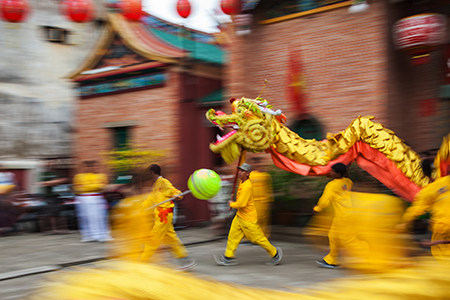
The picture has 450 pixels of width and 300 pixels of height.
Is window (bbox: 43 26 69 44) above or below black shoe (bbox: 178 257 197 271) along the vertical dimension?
above

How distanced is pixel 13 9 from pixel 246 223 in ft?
21.0

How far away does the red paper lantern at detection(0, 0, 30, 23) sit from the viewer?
864cm

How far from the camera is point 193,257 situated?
24.1ft

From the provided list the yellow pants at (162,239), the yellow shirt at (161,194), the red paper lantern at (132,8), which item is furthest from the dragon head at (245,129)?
the red paper lantern at (132,8)

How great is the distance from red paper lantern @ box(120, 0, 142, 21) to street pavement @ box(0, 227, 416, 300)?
4636 mm

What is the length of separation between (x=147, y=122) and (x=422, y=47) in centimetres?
651

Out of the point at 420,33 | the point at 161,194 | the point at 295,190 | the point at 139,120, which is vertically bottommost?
the point at 295,190

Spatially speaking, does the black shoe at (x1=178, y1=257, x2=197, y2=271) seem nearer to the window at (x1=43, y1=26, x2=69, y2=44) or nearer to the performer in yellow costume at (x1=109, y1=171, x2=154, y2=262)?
the performer in yellow costume at (x1=109, y1=171, x2=154, y2=262)

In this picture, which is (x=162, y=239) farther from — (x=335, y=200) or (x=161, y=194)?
(x=335, y=200)

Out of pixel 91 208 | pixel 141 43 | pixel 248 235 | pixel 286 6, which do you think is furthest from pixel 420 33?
pixel 91 208

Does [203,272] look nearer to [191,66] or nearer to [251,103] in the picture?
[251,103]

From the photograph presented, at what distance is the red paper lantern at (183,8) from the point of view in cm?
968

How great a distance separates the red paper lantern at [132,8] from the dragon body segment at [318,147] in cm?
354

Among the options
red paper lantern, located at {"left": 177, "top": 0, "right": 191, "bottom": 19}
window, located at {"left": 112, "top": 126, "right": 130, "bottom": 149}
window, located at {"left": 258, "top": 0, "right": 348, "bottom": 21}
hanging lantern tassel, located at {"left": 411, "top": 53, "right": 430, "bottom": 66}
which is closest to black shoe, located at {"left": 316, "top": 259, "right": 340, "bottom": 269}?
hanging lantern tassel, located at {"left": 411, "top": 53, "right": 430, "bottom": 66}
